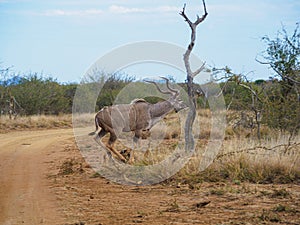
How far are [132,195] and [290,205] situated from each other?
279 centimetres

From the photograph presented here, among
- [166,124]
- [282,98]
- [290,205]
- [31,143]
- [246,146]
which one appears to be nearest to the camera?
[290,205]

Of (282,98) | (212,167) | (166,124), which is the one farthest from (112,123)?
(166,124)

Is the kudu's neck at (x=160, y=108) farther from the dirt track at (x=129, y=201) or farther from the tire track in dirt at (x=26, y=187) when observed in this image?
the tire track in dirt at (x=26, y=187)

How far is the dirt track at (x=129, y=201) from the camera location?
6.80 meters

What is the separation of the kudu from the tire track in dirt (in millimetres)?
1770

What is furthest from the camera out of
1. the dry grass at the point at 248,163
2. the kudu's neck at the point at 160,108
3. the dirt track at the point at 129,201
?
the kudu's neck at the point at 160,108

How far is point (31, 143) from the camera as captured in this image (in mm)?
16875

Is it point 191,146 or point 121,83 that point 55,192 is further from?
point 121,83

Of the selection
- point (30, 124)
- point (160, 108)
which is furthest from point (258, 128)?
point (30, 124)

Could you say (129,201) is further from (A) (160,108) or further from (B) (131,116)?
(A) (160,108)

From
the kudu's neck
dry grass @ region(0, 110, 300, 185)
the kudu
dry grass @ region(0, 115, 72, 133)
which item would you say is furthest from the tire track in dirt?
dry grass @ region(0, 115, 72, 133)

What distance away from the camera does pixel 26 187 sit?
9297 mm

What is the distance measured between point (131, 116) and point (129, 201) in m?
4.34

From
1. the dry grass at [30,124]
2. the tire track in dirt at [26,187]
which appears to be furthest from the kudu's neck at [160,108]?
the dry grass at [30,124]
